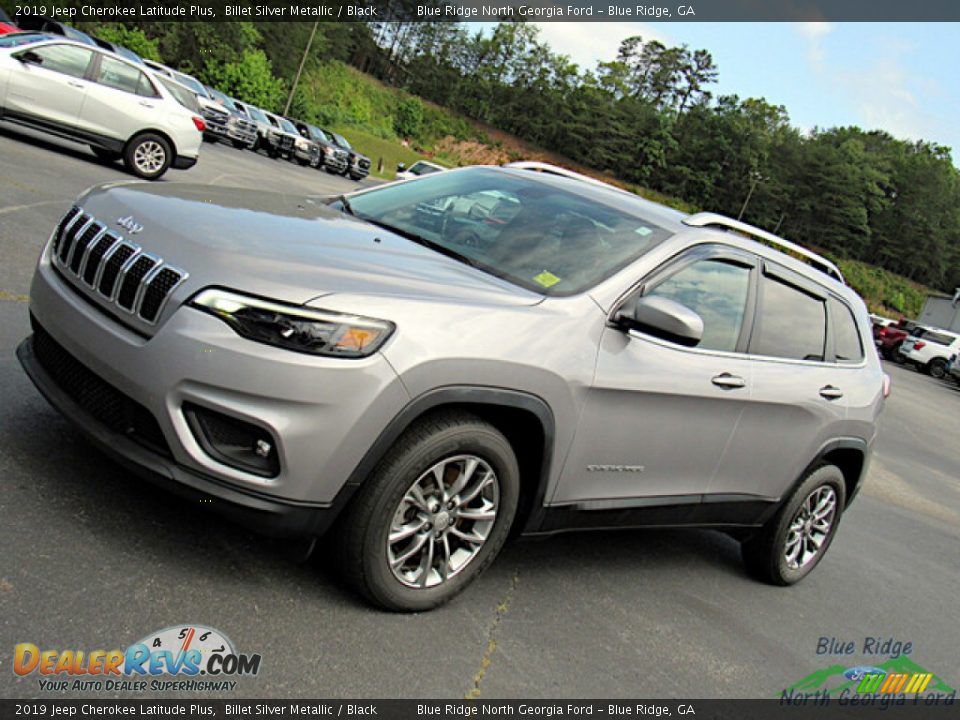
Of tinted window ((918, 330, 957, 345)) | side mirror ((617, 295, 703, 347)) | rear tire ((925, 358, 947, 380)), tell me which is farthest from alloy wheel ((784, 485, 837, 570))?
tinted window ((918, 330, 957, 345))

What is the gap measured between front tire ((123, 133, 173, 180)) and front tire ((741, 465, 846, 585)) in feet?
35.9

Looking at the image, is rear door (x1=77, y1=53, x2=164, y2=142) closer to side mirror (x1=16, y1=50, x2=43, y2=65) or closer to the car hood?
side mirror (x1=16, y1=50, x2=43, y2=65)

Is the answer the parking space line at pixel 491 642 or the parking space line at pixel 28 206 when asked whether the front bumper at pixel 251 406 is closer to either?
the parking space line at pixel 491 642

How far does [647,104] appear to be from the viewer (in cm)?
12312

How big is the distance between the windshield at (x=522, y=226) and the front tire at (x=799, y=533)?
1.93 m

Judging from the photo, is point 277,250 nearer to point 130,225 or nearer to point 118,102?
point 130,225

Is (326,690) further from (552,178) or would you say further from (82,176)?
(82,176)

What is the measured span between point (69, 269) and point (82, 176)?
9063 mm

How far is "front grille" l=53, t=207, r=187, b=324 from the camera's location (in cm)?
293

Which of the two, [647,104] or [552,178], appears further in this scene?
[647,104]

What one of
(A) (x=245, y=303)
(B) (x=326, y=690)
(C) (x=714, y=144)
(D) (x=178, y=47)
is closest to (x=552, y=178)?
(A) (x=245, y=303)

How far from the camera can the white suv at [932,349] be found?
108 ft

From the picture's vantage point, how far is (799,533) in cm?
510
